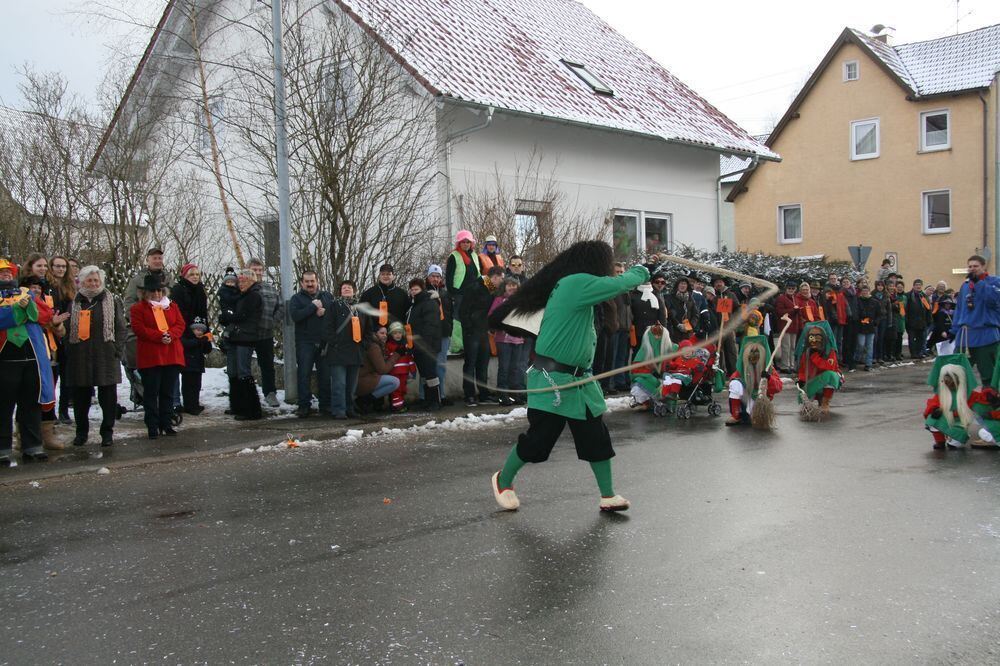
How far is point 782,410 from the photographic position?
42.2 feet

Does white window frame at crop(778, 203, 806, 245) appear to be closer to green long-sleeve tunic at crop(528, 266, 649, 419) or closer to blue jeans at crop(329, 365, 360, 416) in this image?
blue jeans at crop(329, 365, 360, 416)

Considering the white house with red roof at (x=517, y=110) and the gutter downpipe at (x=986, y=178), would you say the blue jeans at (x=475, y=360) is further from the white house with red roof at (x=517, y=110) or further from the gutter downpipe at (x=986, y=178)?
the gutter downpipe at (x=986, y=178)

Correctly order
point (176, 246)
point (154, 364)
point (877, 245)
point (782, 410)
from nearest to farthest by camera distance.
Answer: point (154, 364) → point (782, 410) → point (176, 246) → point (877, 245)

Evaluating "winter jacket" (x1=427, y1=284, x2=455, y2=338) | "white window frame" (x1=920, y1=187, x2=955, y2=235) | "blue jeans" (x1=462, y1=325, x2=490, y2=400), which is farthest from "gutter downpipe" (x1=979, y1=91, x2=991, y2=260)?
"winter jacket" (x1=427, y1=284, x2=455, y2=338)

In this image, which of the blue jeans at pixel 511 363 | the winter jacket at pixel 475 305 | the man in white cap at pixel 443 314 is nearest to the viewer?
the man in white cap at pixel 443 314

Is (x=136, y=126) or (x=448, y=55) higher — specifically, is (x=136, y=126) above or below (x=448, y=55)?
below

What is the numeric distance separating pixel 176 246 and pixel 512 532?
17.1 m

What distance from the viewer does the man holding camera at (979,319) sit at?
988 cm

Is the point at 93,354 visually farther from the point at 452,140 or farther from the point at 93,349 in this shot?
the point at 452,140

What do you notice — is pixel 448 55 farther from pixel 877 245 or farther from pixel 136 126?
pixel 877 245

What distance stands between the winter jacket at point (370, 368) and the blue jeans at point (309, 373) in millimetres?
441

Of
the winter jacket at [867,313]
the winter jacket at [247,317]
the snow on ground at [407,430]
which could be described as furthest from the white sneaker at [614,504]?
the winter jacket at [867,313]

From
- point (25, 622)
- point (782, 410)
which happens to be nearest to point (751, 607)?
point (25, 622)

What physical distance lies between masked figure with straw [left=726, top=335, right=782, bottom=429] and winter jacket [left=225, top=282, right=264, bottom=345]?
593 centimetres
